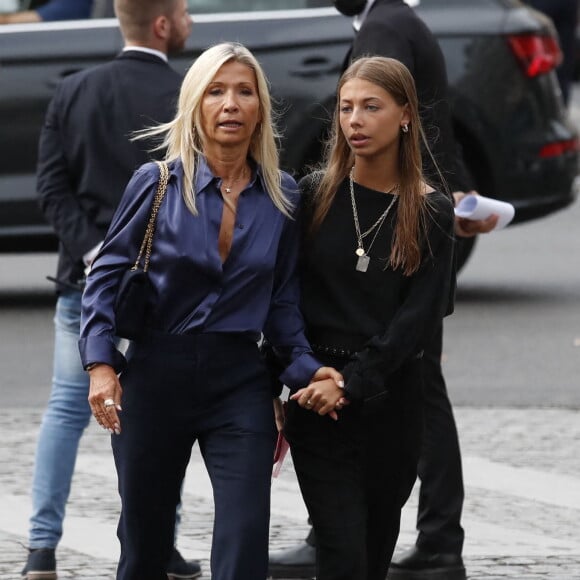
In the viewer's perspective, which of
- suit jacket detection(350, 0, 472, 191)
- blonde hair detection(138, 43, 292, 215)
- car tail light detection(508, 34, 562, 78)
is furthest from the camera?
car tail light detection(508, 34, 562, 78)

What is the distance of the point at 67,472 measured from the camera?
557 cm

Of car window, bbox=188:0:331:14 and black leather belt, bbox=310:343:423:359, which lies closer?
black leather belt, bbox=310:343:423:359

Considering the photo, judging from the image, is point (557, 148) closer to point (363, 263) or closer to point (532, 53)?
point (532, 53)

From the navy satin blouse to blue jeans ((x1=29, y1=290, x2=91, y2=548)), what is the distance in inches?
49.9

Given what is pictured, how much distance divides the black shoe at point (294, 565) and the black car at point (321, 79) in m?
4.56

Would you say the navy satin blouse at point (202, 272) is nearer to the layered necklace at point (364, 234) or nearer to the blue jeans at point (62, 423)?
the layered necklace at point (364, 234)

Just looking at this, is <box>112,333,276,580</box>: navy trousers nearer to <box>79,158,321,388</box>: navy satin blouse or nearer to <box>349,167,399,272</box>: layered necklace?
<box>79,158,321,388</box>: navy satin blouse

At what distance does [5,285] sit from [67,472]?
6199 mm

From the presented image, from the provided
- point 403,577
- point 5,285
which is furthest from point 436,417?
point 5,285

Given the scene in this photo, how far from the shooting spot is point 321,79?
33.3ft

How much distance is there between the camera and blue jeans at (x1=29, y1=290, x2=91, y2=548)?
5551 mm

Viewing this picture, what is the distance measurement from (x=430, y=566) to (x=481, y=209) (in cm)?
108

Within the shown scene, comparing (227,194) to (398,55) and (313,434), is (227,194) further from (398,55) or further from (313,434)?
(398,55)

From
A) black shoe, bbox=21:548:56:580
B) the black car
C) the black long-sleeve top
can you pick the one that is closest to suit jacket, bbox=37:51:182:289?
black shoe, bbox=21:548:56:580
